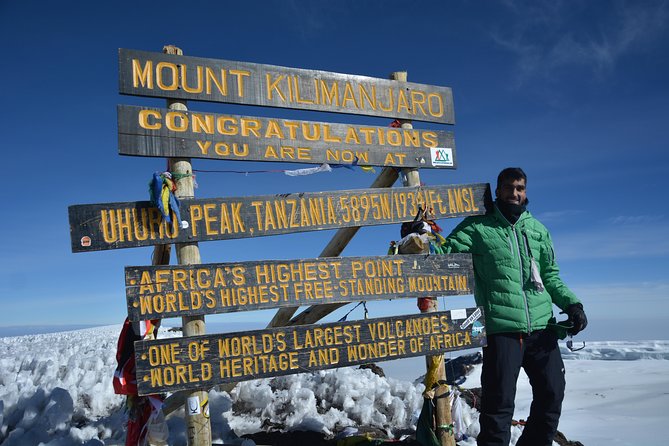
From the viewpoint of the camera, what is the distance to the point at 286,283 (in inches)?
148

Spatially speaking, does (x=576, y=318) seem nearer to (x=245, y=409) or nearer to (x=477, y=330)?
(x=477, y=330)

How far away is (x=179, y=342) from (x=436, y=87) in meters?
3.72

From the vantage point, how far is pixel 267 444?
497 centimetres

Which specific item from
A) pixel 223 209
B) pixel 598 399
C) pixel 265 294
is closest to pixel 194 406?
pixel 265 294

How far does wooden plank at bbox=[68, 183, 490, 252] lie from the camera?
334 cm

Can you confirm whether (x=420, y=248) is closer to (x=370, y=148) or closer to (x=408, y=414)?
(x=370, y=148)

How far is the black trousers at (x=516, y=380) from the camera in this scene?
3855mm

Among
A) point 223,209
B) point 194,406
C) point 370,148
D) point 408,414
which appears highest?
point 370,148

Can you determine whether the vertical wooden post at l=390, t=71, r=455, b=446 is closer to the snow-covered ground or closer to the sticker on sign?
the snow-covered ground

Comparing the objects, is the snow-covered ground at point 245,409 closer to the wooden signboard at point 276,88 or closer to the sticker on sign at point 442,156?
the sticker on sign at point 442,156

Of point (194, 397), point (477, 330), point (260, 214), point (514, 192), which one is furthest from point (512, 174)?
point (194, 397)

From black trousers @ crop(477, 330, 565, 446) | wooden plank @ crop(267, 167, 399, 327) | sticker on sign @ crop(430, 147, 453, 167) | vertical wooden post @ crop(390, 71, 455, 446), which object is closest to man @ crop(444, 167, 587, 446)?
black trousers @ crop(477, 330, 565, 446)

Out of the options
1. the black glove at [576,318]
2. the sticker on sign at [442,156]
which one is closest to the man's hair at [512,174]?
the sticker on sign at [442,156]

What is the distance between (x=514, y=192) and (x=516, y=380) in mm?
1732
